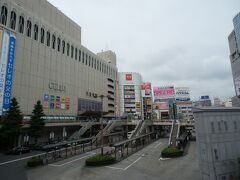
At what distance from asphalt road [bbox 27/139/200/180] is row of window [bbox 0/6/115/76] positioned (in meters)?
35.1

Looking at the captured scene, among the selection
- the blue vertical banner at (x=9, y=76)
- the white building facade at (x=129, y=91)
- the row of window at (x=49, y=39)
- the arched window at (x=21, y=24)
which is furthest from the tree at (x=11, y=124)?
the white building facade at (x=129, y=91)

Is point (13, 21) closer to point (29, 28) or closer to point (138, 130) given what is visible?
point (29, 28)

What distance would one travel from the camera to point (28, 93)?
41.8 m

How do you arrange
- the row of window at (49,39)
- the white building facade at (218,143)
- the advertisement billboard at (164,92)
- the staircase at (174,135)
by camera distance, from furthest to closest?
the advertisement billboard at (164,92) → the row of window at (49,39) → the staircase at (174,135) → the white building facade at (218,143)

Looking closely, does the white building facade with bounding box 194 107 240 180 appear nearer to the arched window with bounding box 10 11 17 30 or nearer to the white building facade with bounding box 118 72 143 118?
the arched window with bounding box 10 11 17 30

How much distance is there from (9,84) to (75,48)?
29134 mm

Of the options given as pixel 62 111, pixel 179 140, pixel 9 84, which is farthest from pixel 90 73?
pixel 179 140

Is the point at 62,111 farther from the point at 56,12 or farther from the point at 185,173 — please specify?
the point at 185,173

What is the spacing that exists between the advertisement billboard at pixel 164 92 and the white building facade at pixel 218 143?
44.7m

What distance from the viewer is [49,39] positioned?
165ft

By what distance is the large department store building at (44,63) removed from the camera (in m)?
37.7

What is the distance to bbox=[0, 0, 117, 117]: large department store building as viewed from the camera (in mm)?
37656

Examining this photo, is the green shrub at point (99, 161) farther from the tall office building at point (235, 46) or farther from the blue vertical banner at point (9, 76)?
the tall office building at point (235, 46)

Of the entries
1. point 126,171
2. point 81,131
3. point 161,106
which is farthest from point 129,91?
point 126,171
